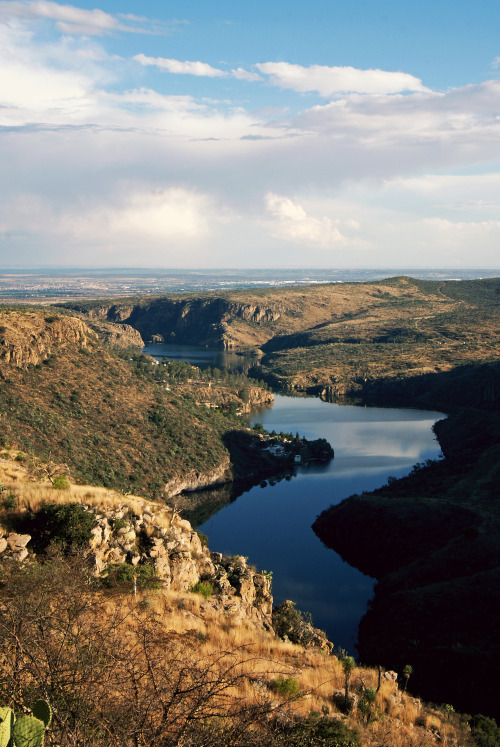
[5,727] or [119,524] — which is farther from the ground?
[5,727]

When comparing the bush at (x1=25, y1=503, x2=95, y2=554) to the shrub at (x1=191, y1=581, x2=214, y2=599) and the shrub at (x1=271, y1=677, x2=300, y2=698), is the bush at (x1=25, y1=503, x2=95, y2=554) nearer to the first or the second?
the shrub at (x1=191, y1=581, x2=214, y2=599)

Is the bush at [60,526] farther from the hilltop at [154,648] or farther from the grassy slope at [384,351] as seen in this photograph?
the grassy slope at [384,351]

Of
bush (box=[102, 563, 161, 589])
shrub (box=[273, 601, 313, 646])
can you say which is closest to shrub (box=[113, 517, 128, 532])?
bush (box=[102, 563, 161, 589])

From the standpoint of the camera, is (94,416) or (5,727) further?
(94,416)

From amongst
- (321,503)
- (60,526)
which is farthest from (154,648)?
(321,503)

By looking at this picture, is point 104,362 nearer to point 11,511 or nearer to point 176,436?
point 176,436

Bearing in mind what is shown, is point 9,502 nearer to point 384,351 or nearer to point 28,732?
point 28,732

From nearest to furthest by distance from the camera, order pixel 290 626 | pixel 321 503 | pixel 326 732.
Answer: pixel 326 732 < pixel 290 626 < pixel 321 503
